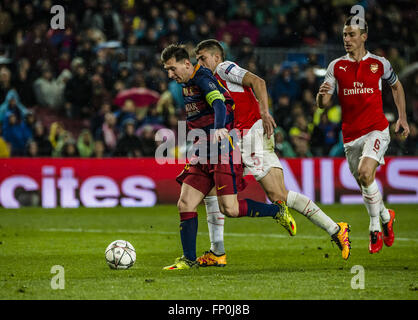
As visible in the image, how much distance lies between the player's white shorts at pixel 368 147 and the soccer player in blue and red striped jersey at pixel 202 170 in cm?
141

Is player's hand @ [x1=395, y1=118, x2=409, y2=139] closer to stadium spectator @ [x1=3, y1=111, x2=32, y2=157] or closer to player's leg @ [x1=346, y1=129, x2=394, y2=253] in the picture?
player's leg @ [x1=346, y1=129, x2=394, y2=253]

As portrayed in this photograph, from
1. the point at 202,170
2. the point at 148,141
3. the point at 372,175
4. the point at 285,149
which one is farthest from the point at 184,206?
the point at 285,149

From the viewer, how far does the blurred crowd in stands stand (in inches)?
604

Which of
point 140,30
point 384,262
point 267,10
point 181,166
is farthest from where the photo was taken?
point 267,10

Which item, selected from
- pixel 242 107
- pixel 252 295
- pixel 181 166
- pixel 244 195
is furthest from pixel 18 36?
pixel 252 295

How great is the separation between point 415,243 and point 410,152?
22.5ft

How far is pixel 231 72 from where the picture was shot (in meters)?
7.65

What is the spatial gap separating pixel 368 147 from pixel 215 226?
1.89 meters

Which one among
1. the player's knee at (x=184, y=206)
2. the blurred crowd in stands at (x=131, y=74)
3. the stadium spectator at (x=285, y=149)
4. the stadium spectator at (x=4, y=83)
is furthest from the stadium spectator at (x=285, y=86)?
the player's knee at (x=184, y=206)

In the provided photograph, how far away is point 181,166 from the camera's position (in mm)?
14602

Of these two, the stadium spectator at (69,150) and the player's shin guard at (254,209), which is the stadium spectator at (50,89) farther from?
the player's shin guard at (254,209)

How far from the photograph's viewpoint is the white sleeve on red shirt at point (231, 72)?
25.0 ft

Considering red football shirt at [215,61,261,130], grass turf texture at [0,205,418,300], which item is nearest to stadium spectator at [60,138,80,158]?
grass turf texture at [0,205,418,300]
